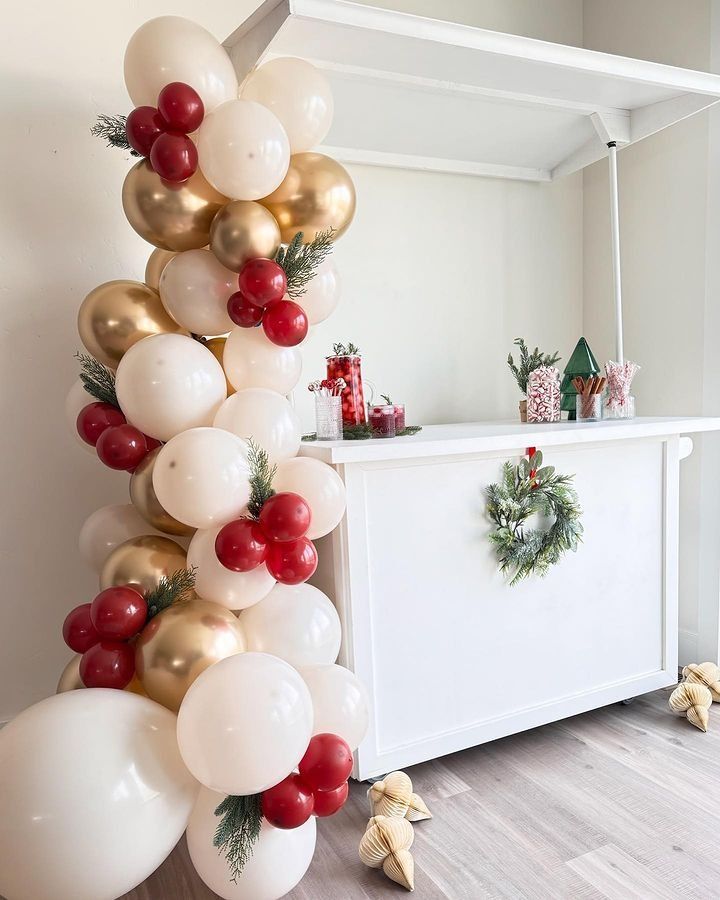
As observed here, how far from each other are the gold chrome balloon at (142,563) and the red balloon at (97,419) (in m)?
0.24

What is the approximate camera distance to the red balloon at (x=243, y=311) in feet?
4.75

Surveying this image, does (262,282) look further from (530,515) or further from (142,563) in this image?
(530,515)

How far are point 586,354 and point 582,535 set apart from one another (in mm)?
562

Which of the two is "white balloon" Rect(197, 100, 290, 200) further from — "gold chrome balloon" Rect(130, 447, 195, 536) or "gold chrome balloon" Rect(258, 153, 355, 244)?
"gold chrome balloon" Rect(130, 447, 195, 536)

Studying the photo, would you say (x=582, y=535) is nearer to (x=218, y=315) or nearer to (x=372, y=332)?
(x=372, y=332)

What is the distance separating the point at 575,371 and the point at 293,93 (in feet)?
3.70

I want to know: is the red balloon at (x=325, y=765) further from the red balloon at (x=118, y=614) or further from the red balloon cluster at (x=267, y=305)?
the red balloon cluster at (x=267, y=305)

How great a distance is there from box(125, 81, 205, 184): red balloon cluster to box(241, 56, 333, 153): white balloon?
0.16 metres

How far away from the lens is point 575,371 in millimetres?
2164

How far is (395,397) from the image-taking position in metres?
2.37

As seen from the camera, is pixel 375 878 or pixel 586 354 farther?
pixel 586 354

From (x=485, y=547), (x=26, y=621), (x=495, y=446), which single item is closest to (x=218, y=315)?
(x=495, y=446)

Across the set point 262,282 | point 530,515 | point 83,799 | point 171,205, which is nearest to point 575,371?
point 530,515

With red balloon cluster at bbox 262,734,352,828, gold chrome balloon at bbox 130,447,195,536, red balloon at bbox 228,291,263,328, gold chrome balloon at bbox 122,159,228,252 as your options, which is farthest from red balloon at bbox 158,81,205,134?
red balloon cluster at bbox 262,734,352,828
